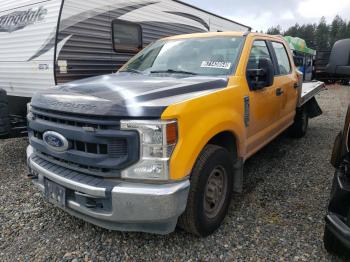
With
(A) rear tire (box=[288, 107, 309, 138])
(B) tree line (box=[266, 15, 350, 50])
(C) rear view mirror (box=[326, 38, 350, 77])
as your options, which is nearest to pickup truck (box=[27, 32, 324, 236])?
(C) rear view mirror (box=[326, 38, 350, 77])

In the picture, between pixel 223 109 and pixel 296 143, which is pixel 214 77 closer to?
pixel 223 109

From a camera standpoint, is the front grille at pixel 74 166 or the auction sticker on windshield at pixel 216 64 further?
the auction sticker on windshield at pixel 216 64

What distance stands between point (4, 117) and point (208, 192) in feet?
10.1

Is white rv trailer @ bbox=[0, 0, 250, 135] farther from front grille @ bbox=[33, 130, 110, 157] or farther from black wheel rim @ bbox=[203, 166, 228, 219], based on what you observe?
black wheel rim @ bbox=[203, 166, 228, 219]

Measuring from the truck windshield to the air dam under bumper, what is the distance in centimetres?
159

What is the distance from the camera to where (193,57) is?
3.74 metres

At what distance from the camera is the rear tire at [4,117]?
14.0ft

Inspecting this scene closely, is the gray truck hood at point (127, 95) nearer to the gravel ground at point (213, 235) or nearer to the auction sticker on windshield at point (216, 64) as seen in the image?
the auction sticker on windshield at point (216, 64)

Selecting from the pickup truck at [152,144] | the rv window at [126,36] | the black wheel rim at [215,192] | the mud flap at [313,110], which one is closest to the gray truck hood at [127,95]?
the pickup truck at [152,144]

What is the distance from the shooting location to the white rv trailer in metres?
5.04

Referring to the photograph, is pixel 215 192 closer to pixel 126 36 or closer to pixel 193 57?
pixel 193 57

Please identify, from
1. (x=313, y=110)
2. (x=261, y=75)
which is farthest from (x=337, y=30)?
(x=261, y=75)

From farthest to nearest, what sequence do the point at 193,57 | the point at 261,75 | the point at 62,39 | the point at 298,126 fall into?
the point at 298,126 < the point at 62,39 < the point at 193,57 < the point at 261,75

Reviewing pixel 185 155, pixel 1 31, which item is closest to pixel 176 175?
pixel 185 155
